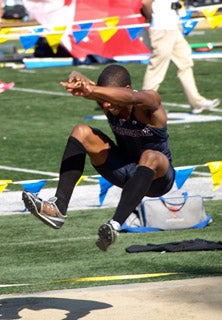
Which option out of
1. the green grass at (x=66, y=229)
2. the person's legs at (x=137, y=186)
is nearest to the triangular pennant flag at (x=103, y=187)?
the green grass at (x=66, y=229)

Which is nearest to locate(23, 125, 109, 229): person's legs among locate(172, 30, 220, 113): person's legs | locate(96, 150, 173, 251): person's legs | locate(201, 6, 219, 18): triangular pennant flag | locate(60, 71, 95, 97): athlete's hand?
locate(96, 150, 173, 251): person's legs

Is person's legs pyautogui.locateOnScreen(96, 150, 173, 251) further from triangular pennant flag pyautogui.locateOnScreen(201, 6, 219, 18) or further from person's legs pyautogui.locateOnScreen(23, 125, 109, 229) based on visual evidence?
triangular pennant flag pyautogui.locateOnScreen(201, 6, 219, 18)

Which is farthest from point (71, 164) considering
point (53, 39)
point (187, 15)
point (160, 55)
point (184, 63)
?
point (187, 15)

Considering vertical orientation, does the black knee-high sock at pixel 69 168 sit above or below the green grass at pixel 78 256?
above

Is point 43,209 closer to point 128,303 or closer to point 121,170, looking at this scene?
point 121,170

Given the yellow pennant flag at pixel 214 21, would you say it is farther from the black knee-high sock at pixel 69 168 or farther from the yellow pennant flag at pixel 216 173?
the black knee-high sock at pixel 69 168

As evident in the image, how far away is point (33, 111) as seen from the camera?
1841cm

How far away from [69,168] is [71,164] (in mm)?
35

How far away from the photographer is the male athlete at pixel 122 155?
25.8 feet

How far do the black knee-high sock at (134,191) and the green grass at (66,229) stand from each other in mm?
1201

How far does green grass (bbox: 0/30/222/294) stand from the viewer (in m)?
9.46

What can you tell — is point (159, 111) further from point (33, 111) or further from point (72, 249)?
point (33, 111)

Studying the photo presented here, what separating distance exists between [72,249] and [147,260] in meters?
0.81

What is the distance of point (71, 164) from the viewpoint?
323 inches
